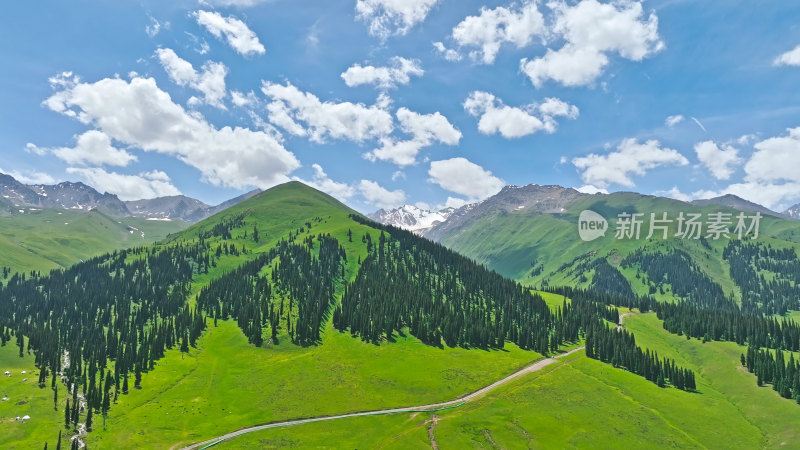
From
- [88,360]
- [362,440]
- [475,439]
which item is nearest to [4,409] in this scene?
[88,360]

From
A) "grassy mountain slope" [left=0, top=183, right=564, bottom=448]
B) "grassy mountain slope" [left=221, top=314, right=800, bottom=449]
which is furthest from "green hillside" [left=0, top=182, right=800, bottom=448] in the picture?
"grassy mountain slope" [left=0, top=183, right=564, bottom=448]

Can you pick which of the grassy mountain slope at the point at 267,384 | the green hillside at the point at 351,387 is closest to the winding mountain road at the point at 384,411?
the green hillside at the point at 351,387

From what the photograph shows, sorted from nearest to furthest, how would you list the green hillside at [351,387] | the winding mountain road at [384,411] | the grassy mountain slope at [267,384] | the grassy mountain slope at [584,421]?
1. the winding mountain road at [384,411]
2. the grassy mountain slope at [584,421]
3. the green hillside at [351,387]
4. the grassy mountain slope at [267,384]

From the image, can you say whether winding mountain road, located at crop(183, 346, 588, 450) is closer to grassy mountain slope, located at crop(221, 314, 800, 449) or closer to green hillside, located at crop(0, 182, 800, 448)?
green hillside, located at crop(0, 182, 800, 448)

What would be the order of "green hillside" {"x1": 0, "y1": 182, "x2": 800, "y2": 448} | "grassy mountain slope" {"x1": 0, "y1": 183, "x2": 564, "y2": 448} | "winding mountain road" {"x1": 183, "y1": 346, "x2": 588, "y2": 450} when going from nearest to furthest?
"winding mountain road" {"x1": 183, "y1": 346, "x2": 588, "y2": 450}, "green hillside" {"x1": 0, "y1": 182, "x2": 800, "y2": 448}, "grassy mountain slope" {"x1": 0, "y1": 183, "x2": 564, "y2": 448}

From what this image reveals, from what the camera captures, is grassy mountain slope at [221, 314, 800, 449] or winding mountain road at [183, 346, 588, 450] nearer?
winding mountain road at [183, 346, 588, 450]

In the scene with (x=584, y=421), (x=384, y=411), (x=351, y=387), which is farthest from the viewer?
(x=351, y=387)

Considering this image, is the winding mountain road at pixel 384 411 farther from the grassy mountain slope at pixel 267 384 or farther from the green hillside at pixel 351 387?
the grassy mountain slope at pixel 267 384

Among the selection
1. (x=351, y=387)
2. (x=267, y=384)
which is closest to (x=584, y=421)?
(x=351, y=387)

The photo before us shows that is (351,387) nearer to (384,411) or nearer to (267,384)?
(384,411)

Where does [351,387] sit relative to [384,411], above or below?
above

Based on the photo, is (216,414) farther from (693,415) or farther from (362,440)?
→ (693,415)

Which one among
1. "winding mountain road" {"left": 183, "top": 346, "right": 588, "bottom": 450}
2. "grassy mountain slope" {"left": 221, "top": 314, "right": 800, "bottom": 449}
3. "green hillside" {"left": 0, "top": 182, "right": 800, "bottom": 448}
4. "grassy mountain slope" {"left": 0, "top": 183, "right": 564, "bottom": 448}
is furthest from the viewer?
"grassy mountain slope" {"left": 0, "top": 183, "right": 564, "bottom": 448}
